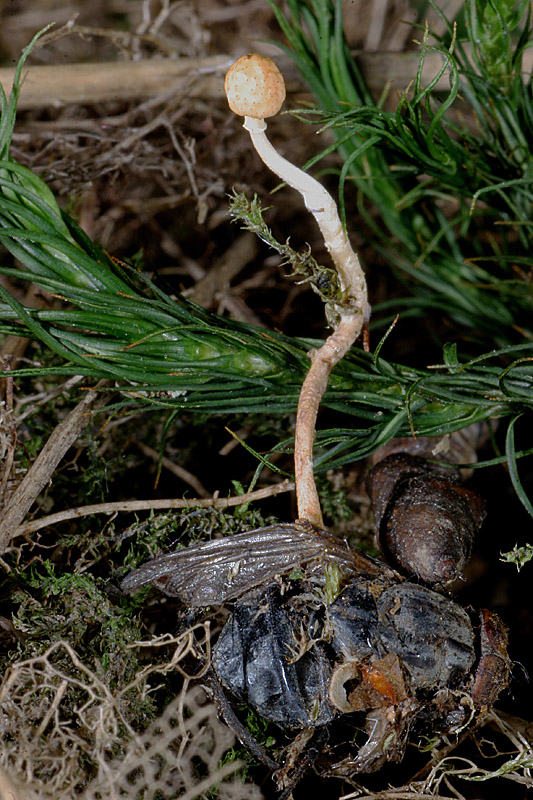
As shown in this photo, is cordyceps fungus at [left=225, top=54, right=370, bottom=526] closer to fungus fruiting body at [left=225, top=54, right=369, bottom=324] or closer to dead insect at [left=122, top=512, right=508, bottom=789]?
fungus fruiting body at [left=225, top=54, right=369, bottom=324]

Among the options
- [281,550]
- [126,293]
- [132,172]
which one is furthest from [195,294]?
[281,550]

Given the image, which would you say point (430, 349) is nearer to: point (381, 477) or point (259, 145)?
point (381, 477)

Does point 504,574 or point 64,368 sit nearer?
point 64,368

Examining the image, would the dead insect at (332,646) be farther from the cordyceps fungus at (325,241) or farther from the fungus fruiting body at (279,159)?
the fungus fruiting body at (279,159)

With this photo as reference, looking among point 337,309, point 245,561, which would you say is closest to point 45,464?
point 245,561

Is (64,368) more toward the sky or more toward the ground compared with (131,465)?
more toward the sky

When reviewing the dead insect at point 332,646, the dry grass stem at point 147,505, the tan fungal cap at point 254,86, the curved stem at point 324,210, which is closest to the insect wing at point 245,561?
the dead insect at point 332,646

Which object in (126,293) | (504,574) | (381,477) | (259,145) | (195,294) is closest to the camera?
(259,145)

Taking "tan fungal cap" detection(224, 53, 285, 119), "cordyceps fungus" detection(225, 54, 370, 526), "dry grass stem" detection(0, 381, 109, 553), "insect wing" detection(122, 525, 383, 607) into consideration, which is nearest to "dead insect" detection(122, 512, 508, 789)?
"insect wing" detection(122, 525, 383, 607)

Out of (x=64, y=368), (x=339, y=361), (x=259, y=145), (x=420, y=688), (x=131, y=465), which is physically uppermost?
(x=259, y=145)
